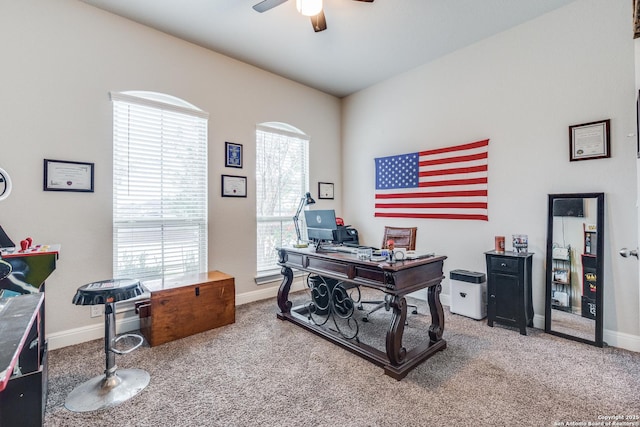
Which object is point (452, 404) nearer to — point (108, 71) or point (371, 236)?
point (371, 236)

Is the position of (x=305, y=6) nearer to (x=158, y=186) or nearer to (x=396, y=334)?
(x=158, y=186)

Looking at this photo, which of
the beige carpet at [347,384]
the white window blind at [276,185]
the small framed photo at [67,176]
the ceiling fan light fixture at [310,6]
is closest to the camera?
the beige carpet at [347,384]

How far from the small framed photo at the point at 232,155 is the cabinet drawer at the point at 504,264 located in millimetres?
3046

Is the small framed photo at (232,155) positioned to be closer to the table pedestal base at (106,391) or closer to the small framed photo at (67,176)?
the small framed photo at (67,176)

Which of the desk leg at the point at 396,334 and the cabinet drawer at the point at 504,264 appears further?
the cabinet drawer at the point at 504,264

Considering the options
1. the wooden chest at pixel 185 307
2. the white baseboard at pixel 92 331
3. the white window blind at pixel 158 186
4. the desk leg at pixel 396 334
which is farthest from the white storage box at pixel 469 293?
the white baseboard at pixel 92 331

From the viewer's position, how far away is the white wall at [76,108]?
7.85 ft

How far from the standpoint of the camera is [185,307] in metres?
2.72

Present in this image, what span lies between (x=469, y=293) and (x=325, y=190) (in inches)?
97.5

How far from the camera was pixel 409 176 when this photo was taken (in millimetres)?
3979

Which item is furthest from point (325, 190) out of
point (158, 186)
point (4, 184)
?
point (4, 184)

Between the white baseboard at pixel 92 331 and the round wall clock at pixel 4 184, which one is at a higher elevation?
the round wall clock at pixel 4 184

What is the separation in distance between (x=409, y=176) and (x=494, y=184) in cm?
104

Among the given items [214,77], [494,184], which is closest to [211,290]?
[214,77]
